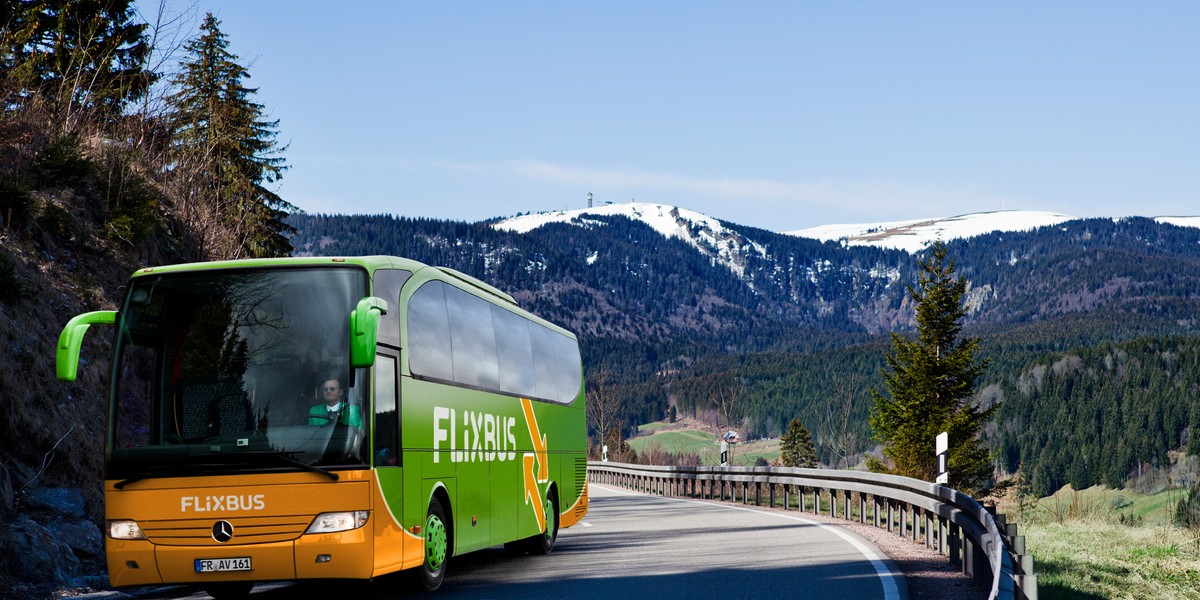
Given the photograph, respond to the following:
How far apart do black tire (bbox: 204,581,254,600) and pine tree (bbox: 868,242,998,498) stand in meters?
47.0

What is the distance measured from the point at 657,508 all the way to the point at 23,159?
14021mm

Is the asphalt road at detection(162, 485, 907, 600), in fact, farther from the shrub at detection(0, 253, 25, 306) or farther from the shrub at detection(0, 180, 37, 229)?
the shrub at detection(0, 180, 37, 229)

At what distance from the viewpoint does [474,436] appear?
1229 centimetres

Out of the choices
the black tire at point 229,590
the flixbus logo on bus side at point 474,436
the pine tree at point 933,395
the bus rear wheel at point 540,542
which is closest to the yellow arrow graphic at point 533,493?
the bus rear wheel at point 540,542

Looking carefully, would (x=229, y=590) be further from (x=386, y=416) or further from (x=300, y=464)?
(x=386, y=416)

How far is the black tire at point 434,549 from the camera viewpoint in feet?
35.1

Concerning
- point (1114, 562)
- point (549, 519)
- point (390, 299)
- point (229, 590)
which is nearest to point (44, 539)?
point (229, 590)

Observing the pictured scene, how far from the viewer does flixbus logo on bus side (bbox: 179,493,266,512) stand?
9164mm

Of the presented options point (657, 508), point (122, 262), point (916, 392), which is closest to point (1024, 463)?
point (916, 392)

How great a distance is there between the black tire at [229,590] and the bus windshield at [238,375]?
58.3 inches

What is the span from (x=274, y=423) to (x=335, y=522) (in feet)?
2.84

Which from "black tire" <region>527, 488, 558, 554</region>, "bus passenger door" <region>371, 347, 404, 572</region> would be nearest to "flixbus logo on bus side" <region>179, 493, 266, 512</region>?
"bus passenger door" <region>371, 347, 404, 572</region>

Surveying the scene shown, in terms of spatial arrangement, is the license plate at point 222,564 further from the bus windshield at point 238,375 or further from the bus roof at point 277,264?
the bus roof at point 277,264

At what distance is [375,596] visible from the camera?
35.5 feet
